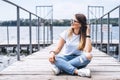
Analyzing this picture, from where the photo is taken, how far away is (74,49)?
16.5ft

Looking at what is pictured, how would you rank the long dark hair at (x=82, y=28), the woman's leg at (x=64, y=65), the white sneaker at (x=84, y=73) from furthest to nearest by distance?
the long dark hair at (x=82, y=28) → the woman's leg at (x=64, y=65) → the white sneaker at (x=84, y=73)

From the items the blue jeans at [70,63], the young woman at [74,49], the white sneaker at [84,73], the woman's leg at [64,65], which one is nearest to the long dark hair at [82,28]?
the young woman at [74,49]

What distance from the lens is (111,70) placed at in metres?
5.27

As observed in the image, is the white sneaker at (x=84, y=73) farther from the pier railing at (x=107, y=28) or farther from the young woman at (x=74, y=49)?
the pier railing at (x=107, y=28)

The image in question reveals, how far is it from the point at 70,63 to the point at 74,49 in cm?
20

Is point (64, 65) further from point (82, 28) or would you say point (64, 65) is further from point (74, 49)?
point (82, 28)

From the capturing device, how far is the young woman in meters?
4.84

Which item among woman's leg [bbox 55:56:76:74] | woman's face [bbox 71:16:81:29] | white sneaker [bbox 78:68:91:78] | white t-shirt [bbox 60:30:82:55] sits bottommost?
white sneaker [bbox 78:68:91:78]

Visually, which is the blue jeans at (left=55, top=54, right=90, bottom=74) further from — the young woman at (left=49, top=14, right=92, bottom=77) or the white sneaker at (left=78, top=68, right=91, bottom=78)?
the white sneaker at (left=78, top=68, right=91, bottom=78)

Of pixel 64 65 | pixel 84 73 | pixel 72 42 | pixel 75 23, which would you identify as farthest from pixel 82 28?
pixel 84 73

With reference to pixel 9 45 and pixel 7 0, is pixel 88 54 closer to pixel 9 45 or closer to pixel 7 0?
pixel 7 0

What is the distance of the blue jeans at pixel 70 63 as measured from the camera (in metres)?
4.80

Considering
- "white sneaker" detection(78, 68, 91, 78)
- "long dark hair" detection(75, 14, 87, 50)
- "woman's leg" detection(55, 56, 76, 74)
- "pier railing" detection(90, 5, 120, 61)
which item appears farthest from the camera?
"pier railing" detection(90, 5, 120, 61)

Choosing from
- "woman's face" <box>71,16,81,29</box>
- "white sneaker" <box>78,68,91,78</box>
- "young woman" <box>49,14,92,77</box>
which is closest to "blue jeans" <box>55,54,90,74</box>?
"young woman" <box>49,14,92,77</box>
